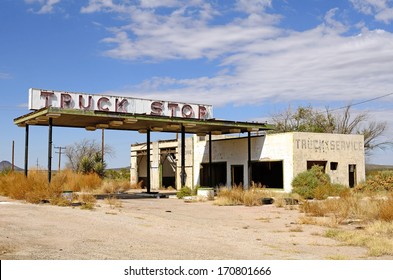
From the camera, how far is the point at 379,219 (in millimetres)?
15844

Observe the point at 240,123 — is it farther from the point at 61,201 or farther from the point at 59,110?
the point at 61,201

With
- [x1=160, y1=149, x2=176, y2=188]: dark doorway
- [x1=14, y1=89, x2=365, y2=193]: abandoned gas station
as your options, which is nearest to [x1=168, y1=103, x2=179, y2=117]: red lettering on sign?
[x1=14, y1=89, x2=365, y2=193]: abandoned gas station

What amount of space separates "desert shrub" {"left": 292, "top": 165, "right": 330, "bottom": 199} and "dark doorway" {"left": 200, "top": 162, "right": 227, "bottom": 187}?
837 cm

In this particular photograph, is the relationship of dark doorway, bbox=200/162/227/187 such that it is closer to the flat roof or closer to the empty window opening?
the flat roof

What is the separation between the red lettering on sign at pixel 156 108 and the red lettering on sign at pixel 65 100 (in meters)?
5.29

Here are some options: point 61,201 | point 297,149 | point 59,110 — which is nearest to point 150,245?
point 61,201

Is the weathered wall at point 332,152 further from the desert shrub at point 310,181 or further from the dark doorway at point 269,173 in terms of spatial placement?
the dark doorway at point 269,173

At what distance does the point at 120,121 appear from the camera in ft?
94.7

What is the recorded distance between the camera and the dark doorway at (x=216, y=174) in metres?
38.6

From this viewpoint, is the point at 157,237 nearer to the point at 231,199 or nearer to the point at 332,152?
the point at 231,199

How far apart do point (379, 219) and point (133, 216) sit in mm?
8444

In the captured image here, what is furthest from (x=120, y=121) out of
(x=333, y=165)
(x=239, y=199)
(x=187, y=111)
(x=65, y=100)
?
(x=333, y=165)

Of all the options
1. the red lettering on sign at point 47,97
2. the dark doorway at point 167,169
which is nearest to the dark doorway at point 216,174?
the dark doorway at point 167,169
